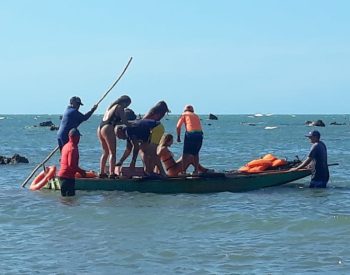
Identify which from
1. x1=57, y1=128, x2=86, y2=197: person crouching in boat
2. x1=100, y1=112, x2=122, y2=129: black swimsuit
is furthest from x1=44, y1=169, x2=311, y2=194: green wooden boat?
x1=100, y1=112, x2=122, y2=129: black swimsuit

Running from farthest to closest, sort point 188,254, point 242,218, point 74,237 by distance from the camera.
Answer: point 242,218, point 74,237, point 188,254

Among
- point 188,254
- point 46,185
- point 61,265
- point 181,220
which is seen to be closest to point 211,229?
point 181,220

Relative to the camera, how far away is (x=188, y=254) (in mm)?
10500

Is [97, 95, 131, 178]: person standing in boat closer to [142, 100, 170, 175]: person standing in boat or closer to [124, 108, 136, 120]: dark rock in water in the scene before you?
[124, 108, 136, 120]: dark rock in water

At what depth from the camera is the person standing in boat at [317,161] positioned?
56.8 ft

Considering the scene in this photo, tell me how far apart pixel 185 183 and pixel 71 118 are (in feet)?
9.06

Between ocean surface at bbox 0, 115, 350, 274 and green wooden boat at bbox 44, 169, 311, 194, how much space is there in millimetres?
185

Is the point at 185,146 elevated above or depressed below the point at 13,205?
above

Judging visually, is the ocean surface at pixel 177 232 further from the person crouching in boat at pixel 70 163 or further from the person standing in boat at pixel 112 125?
the person standing in boat at pixel 112 125

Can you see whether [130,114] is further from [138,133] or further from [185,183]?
[185,183]

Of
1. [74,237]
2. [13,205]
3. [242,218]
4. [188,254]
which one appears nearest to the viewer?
[188,254]

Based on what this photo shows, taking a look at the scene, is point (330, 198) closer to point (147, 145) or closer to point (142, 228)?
point (147, 145)

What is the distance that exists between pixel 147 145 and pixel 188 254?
5759mm

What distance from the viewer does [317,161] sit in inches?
681
